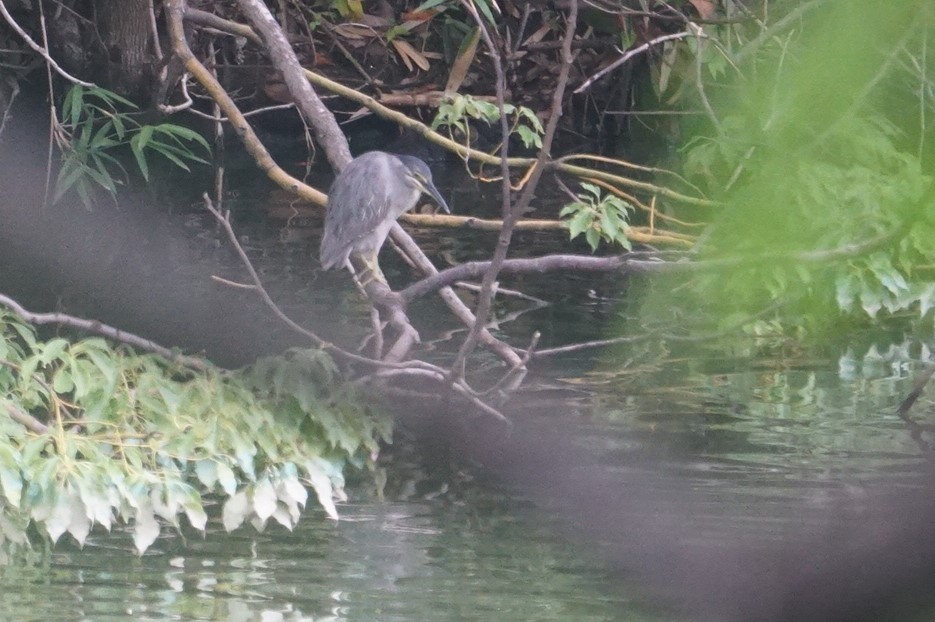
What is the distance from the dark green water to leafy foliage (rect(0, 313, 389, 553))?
12 cm

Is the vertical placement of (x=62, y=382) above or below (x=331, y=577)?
above

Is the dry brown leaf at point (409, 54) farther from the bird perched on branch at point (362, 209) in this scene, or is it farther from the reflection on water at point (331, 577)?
the reflection on water at point (331, 577)

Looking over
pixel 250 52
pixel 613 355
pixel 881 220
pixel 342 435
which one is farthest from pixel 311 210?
pixel 881 220

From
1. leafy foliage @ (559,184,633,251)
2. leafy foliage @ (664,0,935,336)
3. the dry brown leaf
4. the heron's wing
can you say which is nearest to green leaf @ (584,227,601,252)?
leafy foliage @ (559,184,633,251)

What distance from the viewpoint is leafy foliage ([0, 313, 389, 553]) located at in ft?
5.75

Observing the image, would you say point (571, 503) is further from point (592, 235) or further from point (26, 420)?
point (26, 420)

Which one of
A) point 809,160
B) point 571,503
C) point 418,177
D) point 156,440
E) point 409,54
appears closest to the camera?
point 809,160

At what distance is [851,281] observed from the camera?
2523 millimetres

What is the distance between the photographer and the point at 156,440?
6.61ft

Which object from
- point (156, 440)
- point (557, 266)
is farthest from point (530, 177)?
point (156, 440)

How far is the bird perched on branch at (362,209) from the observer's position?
329 cm

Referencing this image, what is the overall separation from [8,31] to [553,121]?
5605mm

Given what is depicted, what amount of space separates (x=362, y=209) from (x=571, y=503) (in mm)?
1112

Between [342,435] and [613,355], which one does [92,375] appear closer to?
[342,435]
